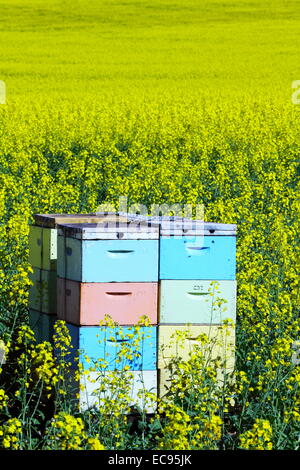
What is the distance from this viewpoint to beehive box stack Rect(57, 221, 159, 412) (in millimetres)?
6312

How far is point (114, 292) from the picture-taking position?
639 centimetres

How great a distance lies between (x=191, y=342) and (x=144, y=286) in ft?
1.62

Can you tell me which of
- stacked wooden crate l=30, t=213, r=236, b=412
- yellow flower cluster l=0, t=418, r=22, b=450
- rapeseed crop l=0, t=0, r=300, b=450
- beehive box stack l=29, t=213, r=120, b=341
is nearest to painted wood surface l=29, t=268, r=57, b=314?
beehive box stack l=29, t=213, r=120, b=341

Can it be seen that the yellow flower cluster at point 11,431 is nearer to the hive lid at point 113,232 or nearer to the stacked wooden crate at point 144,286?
the stacked wooden crate at point 144,286

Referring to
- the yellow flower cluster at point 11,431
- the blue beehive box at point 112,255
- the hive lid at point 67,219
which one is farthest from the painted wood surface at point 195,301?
the yellow flower cluster at point 11,431

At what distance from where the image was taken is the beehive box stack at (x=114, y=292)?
6312 millimetres

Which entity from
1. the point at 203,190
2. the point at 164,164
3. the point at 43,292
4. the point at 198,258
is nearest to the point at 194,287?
the point at 198,258

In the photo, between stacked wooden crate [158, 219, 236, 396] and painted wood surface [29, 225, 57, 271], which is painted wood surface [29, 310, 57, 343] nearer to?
painted wood surface [29, 225, 57, 271]

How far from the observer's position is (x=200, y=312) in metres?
6.53

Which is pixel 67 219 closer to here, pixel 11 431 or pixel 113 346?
pixel 113 346

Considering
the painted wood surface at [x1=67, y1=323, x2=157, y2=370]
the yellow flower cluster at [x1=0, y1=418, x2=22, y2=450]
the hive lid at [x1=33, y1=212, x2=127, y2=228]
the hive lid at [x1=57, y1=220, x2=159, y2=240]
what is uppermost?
the hive lid at [x1=33, y1=212, x2=127, y2=228]

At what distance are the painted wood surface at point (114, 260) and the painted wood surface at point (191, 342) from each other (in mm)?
339

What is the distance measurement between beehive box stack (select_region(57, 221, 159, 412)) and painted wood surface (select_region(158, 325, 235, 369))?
0.22ft

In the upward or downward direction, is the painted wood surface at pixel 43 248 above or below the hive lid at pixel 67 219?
below
